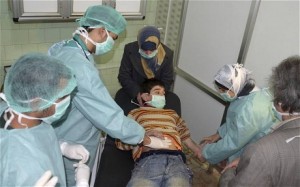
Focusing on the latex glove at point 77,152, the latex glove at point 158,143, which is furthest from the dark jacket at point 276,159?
the latex glove at point 158,143

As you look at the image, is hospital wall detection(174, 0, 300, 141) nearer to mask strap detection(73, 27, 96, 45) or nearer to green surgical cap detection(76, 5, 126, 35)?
green surgical cap detection(76, 5, 126, 35)

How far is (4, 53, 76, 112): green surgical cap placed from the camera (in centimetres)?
120

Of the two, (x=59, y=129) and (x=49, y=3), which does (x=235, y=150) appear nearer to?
(x=59, y=129)

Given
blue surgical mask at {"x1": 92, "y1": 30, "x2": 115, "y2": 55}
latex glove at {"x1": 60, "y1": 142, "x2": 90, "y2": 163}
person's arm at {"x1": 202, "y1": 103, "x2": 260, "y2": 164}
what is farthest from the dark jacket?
blue surgical mask at {"x1": 92, "y1": 30, "x2": 115, "y2": 55}

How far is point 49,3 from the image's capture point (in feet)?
8.81

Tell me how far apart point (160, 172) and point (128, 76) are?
3.61 feet

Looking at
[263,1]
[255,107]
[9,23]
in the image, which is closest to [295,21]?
[263,1]

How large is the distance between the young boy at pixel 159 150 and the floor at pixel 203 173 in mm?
523

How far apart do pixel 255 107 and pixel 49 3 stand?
6.79ft

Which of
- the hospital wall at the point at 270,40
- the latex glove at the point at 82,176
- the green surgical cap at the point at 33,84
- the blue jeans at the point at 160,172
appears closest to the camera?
the green surgical cap at the point at 33,84

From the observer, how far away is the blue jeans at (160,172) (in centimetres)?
188

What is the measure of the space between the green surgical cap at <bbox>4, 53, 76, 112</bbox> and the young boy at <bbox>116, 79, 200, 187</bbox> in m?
0.91

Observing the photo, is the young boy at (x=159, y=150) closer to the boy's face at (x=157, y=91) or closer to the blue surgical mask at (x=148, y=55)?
the boy's face at (x=157, y=91)

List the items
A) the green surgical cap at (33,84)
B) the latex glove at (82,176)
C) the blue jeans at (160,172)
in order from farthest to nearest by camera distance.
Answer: the blue jeans at (160,172)
the latex glove at (82,176)
the green surgical cap at (33,84)
